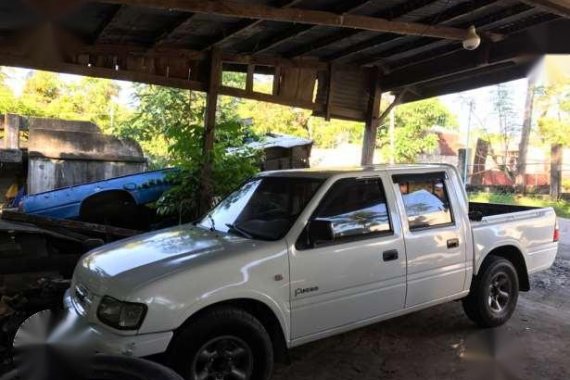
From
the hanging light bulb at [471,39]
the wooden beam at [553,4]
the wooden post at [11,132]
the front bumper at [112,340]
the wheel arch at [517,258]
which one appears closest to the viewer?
the front bumper at [112,340]

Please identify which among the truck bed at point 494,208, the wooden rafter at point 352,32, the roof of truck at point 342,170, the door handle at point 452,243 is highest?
the wooden rafter at point 352,32

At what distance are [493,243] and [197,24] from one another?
4.64 metres

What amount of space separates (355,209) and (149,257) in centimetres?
175

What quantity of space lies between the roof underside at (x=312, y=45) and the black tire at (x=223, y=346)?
10.8 feet

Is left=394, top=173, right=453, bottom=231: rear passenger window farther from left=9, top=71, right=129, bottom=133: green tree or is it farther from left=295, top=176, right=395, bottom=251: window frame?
left=9, top=71, right=129, bottom=133: green tree

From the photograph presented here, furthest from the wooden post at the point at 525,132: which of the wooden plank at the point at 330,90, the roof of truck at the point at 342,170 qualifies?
the roof of truck at the point at 342,170

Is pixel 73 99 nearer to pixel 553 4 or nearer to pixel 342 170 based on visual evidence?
pixel 342 170

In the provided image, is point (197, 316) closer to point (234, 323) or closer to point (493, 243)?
point (234, 323)

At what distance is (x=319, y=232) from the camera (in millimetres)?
4070

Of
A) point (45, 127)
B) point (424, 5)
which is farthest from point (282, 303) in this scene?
point (45, 127)

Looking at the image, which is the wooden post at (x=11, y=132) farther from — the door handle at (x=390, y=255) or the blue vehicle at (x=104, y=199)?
the door handle at (x=390, y=255)

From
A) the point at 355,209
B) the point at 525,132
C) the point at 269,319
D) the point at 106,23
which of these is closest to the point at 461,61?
the point at 355,209

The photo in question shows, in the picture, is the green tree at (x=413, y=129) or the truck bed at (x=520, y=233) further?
the green tree at (x=413, y=129)

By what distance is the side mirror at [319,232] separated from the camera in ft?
13.3
